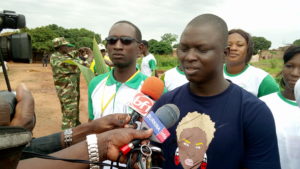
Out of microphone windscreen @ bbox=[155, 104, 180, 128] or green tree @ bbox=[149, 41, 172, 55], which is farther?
green tree @ bbox=[149, 41, 172, 55]

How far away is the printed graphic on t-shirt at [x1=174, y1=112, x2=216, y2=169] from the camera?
1.87 meters

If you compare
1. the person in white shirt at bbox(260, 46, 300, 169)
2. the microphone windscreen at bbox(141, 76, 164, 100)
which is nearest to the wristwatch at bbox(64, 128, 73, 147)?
the microphone windscreen at bbox(141, 76, 164, 100)

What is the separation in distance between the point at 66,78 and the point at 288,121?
5742mm

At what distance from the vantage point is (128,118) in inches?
73.6

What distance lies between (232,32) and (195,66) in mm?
2143

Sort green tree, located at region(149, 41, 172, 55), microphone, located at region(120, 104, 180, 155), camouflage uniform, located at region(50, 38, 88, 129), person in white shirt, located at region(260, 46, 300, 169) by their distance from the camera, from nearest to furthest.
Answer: microphone, located at region(120, 104, 180, 155), person in white shirt, located at region(260, 46, 300, 169), camouflage uniform, located at region(50, 38, 88, 129), green tree, located at region(149, 41, 172, 55)

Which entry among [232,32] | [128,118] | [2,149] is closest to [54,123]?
[232,32]

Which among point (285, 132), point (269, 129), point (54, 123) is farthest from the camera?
point (54, 123)

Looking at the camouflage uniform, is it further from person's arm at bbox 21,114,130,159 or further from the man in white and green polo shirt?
person's arm at bbox 21,114,130,159

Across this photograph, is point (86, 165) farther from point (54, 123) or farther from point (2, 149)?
point (54, 123)

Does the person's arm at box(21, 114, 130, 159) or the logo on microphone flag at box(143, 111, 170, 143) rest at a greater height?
the logo on microphone flag at box(143, 111, 170, 143)

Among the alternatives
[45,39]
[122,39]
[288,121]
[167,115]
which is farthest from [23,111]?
[45,39]

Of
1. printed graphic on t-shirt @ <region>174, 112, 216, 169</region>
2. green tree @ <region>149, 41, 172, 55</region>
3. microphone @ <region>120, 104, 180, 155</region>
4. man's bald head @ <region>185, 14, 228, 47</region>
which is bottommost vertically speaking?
green tree @ <region>149, 41, 172, 55</region>

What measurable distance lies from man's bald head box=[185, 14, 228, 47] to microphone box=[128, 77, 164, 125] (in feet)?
1.63
